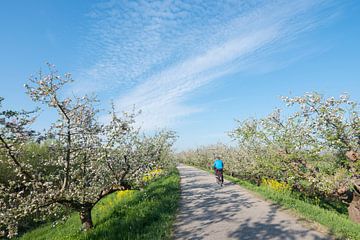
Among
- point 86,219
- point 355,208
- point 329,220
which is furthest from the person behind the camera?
point 355,208

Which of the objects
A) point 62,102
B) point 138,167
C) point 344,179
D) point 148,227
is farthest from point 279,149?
point 62,102

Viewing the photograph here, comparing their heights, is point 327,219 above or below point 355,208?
above

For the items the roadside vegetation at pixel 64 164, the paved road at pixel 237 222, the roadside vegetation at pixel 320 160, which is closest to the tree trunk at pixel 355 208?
the roadside vegetation at pixel 320 160

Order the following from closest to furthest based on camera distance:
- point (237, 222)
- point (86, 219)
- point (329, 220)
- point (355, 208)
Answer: point (329, 220)
point (237, 222)
point (86, 219)
point (355, 208)

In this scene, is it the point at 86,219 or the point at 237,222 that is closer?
the point at 237,222

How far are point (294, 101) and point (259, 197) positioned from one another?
4.75 meters

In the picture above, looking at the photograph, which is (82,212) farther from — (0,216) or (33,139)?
(33,139)

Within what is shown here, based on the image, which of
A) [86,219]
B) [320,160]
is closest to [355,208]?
[320,160]

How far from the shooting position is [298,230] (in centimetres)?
774

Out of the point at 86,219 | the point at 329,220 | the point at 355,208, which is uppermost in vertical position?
the point at 86,219

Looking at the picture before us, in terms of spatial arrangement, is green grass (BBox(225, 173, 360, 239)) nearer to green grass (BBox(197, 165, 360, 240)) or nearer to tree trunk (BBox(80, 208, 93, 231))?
green grass (BBox(197, 165, 360, 240))

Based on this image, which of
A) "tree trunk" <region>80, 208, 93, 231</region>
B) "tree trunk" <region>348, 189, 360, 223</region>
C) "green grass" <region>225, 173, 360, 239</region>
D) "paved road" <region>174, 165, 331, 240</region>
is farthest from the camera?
"tree trunk" <region>348, 189, 360, 223</region>

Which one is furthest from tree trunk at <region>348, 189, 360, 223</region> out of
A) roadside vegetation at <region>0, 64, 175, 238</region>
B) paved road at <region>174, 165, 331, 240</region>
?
roadside vegetation at <region>0, 64, 175, 238</region>

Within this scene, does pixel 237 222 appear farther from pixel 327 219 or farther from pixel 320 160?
pixel 320 160
